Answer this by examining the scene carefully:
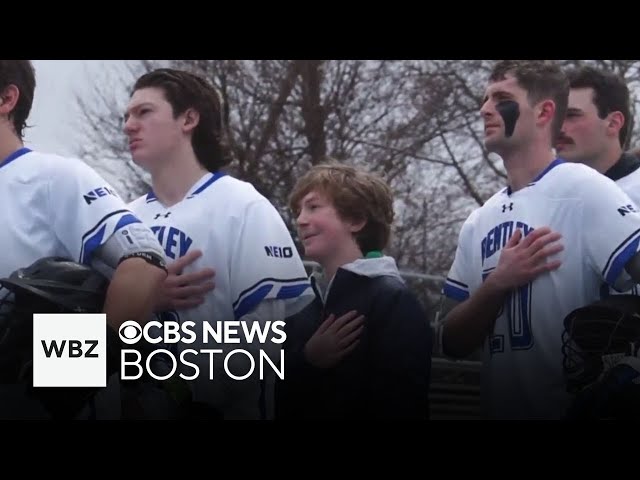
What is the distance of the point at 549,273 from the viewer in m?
3.83

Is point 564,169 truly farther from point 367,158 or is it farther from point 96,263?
point 96,263

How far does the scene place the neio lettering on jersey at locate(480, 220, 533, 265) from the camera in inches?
153

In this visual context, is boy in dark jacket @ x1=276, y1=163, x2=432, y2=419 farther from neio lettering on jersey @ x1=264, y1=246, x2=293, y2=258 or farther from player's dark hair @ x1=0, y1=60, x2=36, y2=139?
player's dark hair @ x1=0, y1=60, x2=36, y2=139

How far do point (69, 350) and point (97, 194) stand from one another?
0.37 meters

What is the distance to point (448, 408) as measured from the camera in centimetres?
394

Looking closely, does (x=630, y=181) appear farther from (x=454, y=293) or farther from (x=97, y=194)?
(x=97, y=194)

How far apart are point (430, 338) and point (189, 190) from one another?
27.3 inches

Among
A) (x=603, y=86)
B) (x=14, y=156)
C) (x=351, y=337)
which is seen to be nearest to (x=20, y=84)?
(x=14, y=156)

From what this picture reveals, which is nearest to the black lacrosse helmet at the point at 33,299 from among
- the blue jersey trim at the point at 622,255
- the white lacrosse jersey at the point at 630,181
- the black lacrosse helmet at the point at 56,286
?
the black lacrosse helmet at the point at 56,286

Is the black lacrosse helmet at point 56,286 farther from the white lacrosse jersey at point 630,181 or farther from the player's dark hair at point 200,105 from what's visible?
the white lacrosse jersey at point 630,181

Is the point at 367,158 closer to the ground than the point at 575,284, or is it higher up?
higher up

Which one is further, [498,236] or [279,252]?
[498,236]

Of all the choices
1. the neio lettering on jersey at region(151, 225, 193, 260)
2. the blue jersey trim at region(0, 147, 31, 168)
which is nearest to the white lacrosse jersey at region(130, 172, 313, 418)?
the neio lettering on jersey at region(151, 225, 193, 260)
